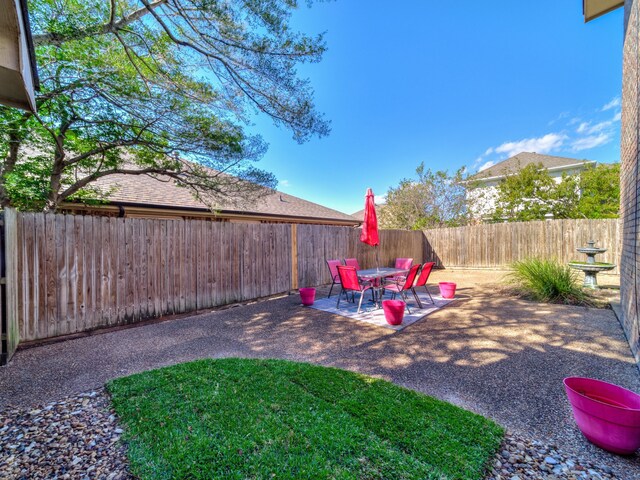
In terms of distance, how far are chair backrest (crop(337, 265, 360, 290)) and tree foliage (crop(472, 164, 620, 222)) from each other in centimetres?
1432

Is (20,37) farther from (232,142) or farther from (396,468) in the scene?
(232,142)

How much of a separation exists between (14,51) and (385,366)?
3.84 meters

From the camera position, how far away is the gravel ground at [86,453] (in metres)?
1.59

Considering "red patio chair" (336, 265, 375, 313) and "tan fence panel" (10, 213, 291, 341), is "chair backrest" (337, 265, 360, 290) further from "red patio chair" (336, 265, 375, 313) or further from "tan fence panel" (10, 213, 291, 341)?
"tan fence panel" (10, 213, 291, 341)

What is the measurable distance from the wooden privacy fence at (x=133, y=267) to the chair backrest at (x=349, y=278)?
2.51 meters

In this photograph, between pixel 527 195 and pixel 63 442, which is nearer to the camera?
pixel 63 442

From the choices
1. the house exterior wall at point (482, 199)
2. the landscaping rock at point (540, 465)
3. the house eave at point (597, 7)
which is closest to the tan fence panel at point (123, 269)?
the landscaping rock at point (540, 465)

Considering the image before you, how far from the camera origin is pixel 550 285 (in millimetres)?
6172

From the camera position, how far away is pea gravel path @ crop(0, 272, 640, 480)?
1731 millimetres

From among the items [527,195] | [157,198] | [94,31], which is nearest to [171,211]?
[157,198]

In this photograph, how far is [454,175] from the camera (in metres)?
16.3

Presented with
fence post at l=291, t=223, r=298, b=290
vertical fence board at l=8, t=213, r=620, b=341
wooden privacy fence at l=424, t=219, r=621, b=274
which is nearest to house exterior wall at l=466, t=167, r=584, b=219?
wooden privacy fence at l=424, t=219, r=621, b=274

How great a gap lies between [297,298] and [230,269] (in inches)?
74.5

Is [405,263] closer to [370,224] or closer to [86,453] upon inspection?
[370,224]
